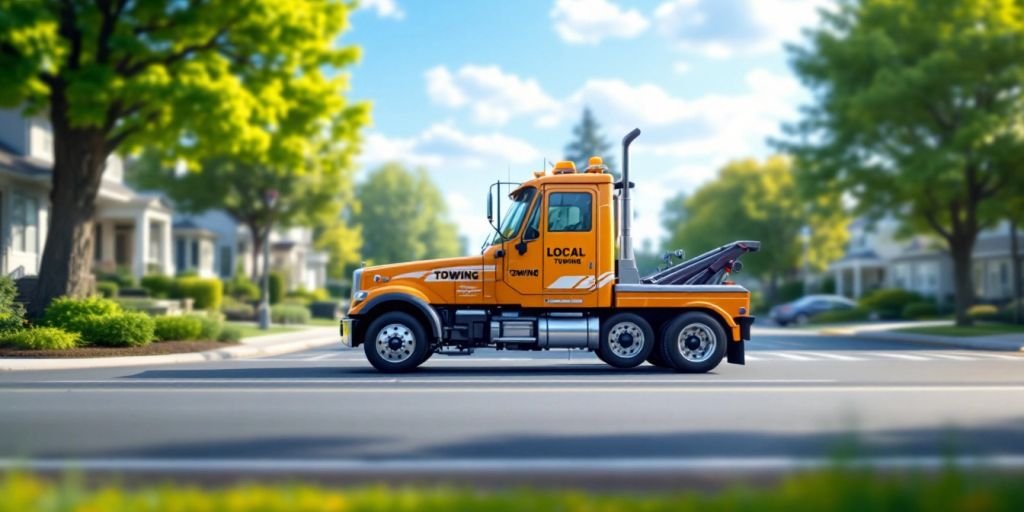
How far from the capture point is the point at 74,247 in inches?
898

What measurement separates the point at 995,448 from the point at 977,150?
89.3 feet

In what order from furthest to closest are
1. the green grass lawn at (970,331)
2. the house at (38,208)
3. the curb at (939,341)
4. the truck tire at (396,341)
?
the house at (38,208)
the green grass lawn at (970,331)
the curb at (939,341)
the truck tire at (396,341)

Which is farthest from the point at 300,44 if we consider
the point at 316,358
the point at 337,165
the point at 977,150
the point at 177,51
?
the point at 977,150

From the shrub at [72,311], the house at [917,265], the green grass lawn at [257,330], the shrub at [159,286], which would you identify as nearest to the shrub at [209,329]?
the shrub at [72,311]

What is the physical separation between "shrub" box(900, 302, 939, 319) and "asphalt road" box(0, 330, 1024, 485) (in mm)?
33509

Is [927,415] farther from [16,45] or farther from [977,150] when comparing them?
[977,150]

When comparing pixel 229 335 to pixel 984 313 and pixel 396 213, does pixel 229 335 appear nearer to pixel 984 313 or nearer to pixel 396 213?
pixel 984 313

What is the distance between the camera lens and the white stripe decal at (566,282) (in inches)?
619

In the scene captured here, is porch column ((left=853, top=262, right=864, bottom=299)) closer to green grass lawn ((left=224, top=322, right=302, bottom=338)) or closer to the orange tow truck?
green grass lawn ((left=224, top=322, right=302, bottom=338))

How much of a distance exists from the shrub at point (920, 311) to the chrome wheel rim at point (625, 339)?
37.4 m

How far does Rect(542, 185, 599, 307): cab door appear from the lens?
51.4 feet

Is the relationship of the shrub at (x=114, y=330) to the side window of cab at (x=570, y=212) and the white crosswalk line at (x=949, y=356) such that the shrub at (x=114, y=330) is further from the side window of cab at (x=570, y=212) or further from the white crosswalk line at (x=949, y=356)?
the white crosswalk line at (x=949, y=356)

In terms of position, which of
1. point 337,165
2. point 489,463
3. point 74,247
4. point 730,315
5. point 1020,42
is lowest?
point 489,463

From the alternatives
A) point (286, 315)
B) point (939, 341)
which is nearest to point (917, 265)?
point (939, 341)
